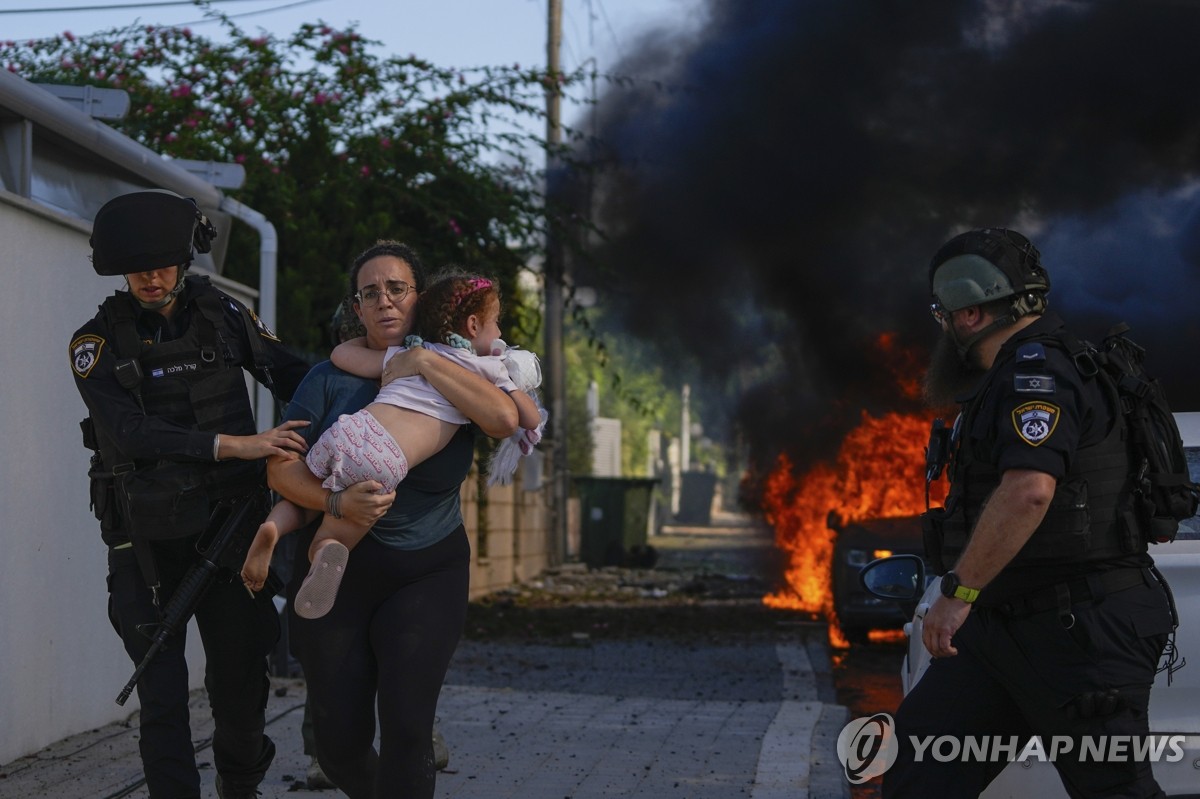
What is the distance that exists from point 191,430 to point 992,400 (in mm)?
2180

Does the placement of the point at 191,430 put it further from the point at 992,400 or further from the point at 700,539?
the point at 700,539

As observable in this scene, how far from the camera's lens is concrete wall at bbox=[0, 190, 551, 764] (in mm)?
6016

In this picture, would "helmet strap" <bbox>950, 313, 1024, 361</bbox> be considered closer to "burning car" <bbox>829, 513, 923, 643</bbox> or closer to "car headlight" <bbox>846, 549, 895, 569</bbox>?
"burning car" <bbox>829, 513, 923, 643</bbox>

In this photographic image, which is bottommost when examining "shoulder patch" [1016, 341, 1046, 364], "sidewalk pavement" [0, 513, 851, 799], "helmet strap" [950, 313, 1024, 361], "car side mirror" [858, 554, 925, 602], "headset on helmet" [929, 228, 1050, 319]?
"sidewalk pavement" [0, 513, 851, 799]

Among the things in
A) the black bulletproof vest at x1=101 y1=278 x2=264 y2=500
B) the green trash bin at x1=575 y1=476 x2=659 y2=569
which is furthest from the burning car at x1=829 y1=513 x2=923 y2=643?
the green trash bin at x1=575 y1=476 x2=659 y2=569

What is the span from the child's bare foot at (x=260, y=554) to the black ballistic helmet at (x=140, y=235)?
0.93 m

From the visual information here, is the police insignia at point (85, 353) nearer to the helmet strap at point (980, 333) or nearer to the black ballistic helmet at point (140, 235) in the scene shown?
the black ballistic helmet at point (140, 235)

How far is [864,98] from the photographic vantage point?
1617cm

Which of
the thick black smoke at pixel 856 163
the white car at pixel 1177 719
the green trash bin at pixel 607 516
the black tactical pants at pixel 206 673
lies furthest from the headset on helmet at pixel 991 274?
the green trash bin at pixel 607 516

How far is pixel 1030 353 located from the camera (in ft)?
11.1

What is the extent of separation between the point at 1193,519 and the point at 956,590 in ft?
4.02

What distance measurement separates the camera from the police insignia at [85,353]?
13.6 ft

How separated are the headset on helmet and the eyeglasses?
1422mm

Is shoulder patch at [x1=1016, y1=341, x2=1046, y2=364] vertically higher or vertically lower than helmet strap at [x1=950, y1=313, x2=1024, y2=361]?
lower
